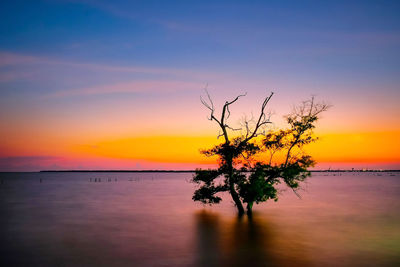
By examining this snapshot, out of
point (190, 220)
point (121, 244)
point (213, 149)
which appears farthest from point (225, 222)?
point (121, 244)

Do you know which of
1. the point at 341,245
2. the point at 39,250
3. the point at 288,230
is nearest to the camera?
the point at 39,250

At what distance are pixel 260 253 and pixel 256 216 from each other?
567 inches

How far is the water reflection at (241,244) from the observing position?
1874cm

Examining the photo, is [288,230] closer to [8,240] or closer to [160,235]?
[160,235]

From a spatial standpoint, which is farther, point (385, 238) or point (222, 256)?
point (385, 238)

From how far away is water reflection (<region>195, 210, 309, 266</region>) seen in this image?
18744mm

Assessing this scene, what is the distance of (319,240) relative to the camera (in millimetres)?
24344

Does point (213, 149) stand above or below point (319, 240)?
above

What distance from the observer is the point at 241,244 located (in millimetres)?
23062

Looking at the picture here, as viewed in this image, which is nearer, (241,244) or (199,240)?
(241,244)

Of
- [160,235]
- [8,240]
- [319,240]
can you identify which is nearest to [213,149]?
[160,235]

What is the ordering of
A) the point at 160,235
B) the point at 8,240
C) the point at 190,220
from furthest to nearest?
1. the point at 190,220
2. the point at 160,235
3. the point at 8,240

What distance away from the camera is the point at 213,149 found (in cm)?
3180

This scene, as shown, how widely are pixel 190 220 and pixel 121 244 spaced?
1145cm
